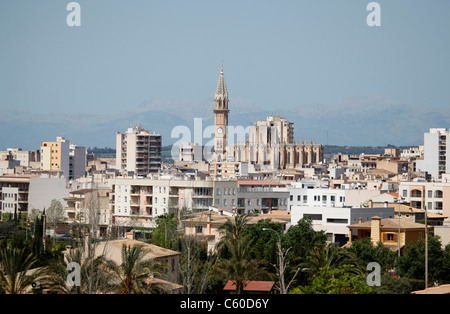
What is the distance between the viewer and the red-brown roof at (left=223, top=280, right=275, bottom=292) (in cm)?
2567

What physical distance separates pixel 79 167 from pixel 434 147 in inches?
1756

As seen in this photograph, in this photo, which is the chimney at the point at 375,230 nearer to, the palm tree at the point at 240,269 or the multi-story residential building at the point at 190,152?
the palm tree at the point at 240,269

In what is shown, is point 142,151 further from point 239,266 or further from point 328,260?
point 328,260

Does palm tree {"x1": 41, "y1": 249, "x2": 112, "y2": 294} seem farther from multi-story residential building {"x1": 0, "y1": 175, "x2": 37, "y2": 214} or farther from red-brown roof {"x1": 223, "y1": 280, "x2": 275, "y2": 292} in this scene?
multi-story residential building {"x1": 0, "y1": 175, "x2": 37, "y2": 214}

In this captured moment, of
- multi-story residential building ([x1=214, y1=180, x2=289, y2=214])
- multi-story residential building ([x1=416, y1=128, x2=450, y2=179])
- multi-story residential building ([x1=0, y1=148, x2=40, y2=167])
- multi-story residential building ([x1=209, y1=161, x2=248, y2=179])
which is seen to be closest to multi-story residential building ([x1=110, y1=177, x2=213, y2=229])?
multi-story residential building ([x1=214, y1=180, x2=289, y2=214])

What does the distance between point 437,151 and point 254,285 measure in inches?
3450

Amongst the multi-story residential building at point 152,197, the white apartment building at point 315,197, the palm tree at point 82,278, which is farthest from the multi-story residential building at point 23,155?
the palm tree at point 82,278

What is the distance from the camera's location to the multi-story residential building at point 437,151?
354 feet

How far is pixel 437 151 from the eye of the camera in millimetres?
110375
